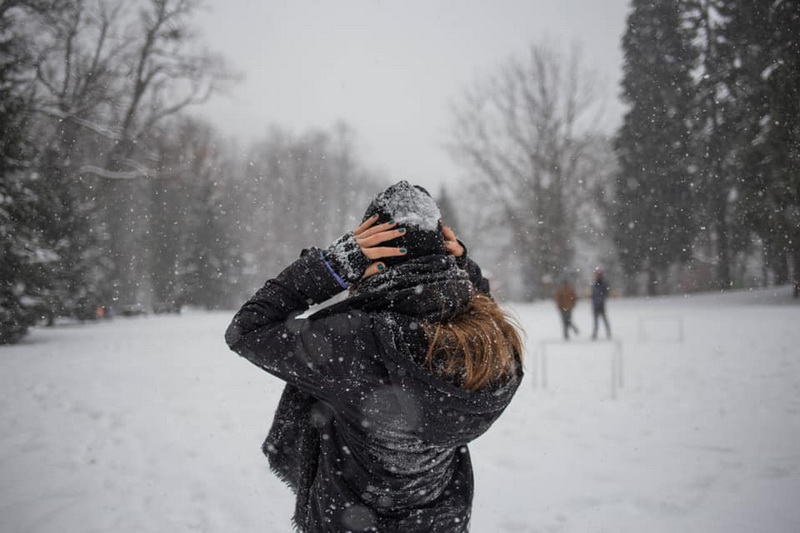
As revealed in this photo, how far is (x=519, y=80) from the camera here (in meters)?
14.4

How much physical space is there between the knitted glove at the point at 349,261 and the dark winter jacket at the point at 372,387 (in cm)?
3

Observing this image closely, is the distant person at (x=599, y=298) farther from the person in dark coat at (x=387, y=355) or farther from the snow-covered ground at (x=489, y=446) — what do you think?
the person in dark coat at (x=387, y=355)

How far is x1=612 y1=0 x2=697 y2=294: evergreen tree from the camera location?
4.74 meters

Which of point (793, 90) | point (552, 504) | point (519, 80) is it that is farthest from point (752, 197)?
point (519, 80)

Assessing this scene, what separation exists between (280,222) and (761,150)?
20351 mm

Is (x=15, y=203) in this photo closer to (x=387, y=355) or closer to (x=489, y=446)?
(x=387, y=355)

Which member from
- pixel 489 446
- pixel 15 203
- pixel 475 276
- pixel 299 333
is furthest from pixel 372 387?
pixel 15 203

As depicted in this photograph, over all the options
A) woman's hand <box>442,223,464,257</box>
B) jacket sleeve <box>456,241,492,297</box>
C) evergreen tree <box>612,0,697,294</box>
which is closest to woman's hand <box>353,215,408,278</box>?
woman's hand <box>442,223,464,257</box>

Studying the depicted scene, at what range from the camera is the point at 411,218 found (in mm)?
1253

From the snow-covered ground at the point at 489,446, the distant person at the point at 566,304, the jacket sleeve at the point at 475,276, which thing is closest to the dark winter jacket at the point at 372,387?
the jacket sleeve at the point at 475,276

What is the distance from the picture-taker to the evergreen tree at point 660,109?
4.74m

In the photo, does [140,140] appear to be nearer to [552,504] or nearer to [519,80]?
[552,504]

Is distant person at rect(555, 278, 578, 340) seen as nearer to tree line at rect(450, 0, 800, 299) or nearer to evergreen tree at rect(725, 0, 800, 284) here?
tree line at rect(450, 0, 800, 299)

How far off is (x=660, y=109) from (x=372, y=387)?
560 cm
